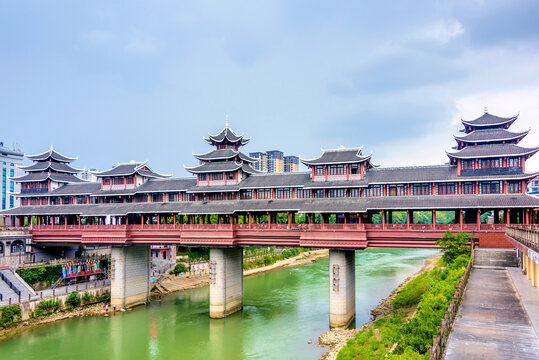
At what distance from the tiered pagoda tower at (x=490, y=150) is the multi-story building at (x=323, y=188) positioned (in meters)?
0.08

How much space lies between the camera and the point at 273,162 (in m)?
171

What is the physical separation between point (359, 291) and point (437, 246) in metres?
18.2

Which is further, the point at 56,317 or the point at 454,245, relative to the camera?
the point at 56,317

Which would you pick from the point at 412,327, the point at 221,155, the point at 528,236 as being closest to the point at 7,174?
the point at 221,155

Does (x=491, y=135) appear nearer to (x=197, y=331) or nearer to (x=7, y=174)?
(x=197, y=331)

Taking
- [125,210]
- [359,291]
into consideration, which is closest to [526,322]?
[359,291]

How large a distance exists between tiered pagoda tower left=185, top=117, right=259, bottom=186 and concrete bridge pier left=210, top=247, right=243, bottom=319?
7873mm

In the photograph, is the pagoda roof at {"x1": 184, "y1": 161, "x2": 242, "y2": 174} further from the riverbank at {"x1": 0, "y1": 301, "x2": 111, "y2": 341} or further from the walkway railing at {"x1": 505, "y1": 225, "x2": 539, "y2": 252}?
the walkway railing at {"x1": 505, "y1": 225, "x2": 539, "y2": 252}

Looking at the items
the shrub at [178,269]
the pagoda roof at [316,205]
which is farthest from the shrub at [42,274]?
the shrub at [178,269]

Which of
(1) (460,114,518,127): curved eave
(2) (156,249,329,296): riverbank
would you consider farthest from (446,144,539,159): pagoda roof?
(2) (156,249,329,296): riverbank

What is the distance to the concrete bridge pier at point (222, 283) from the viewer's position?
39.4 metres

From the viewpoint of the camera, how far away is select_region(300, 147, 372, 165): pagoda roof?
36944mm

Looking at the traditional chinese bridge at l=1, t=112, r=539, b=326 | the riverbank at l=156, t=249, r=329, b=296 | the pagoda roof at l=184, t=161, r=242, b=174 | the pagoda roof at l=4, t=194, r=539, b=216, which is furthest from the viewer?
the riverbank at l=156, t=249, r=329, b=296

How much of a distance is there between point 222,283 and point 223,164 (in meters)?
12.9
